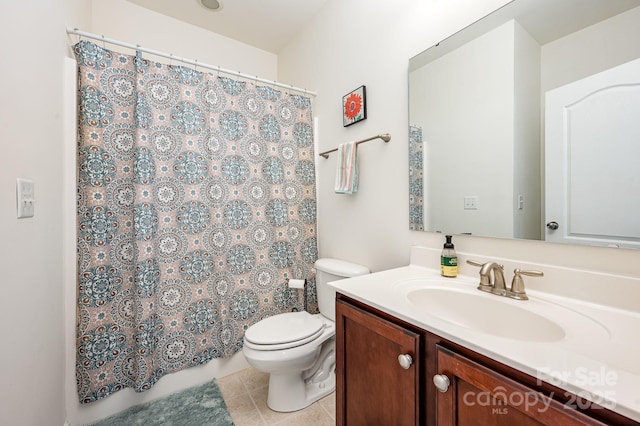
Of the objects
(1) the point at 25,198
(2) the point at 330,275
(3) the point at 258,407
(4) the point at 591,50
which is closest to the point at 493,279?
(4) the point at 591,50

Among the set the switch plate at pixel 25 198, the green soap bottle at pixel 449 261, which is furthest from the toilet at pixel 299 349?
the switch plate at pixel 25 198

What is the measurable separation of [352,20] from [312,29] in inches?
19.8

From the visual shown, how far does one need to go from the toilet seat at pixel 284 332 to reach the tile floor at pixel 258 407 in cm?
40

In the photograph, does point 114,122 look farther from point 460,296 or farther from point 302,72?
point 460,296

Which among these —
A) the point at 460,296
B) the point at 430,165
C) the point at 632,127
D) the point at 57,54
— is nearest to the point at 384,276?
the point at 460,296

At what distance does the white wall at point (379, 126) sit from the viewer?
104cm

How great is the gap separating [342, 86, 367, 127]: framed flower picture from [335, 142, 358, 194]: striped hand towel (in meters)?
0.18

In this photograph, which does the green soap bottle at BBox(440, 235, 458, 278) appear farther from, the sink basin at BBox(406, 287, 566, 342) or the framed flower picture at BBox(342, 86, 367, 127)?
the framed flower picture at BBox(342, 86, 367, 127)

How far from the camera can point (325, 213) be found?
2006mm

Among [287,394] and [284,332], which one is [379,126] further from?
[287,394]

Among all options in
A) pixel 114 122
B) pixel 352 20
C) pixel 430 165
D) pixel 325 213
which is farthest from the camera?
pixel 325 213

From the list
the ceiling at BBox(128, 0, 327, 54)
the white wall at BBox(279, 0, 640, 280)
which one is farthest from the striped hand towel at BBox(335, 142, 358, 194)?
the ceiling at BBox(128, 0, 327, 54)

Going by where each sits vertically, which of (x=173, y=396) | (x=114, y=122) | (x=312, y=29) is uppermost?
(x=312, y=29)

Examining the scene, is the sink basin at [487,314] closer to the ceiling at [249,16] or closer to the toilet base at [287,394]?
the toilet base at [287,394]
